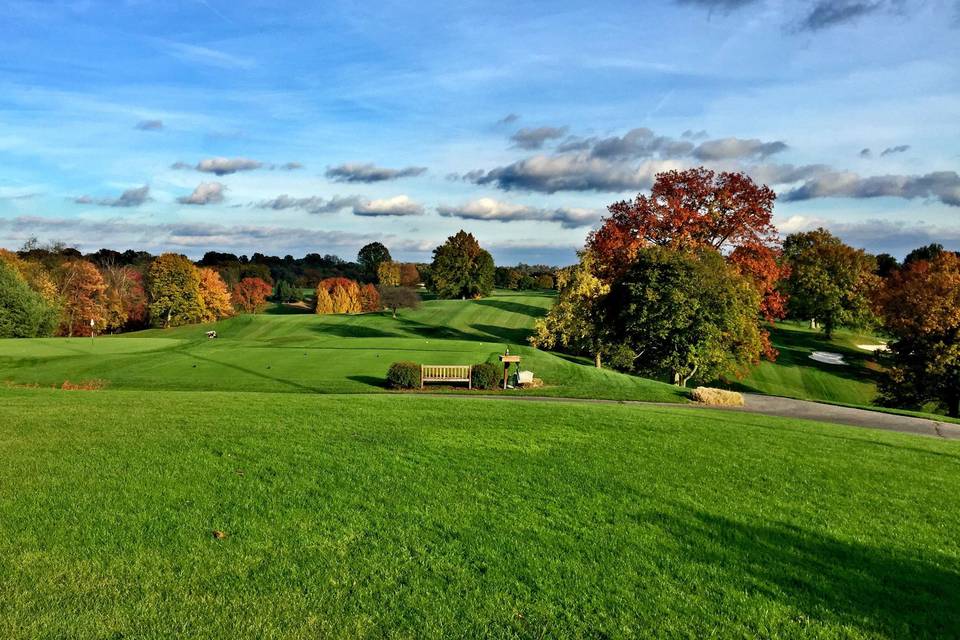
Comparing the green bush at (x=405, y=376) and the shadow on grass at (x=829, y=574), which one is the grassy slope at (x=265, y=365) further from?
the shadow on grass at (x=829, y=574)

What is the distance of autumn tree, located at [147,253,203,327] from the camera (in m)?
81.5

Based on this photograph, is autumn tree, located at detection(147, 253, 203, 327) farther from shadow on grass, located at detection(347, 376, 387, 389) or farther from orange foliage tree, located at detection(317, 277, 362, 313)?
shadow on grass, located at detection(347, 376, 387, 389)

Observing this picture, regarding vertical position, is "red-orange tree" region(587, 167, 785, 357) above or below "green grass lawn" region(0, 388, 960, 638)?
above

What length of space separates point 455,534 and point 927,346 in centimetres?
3961

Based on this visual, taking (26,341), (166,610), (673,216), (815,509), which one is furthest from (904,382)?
(26,341)

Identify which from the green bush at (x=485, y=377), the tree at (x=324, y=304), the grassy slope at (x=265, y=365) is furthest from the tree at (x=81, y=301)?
the green bush at (x=485, y=377)

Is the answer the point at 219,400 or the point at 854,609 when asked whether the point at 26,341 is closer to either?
the point at 219,400

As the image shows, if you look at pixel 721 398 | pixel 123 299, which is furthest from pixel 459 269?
pixel 721 398

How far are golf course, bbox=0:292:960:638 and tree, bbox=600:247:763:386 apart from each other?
16.6 m

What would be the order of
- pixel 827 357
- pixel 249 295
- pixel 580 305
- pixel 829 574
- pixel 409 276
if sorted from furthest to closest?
pixel 409 276, pixel 249 295, pixel 827 357, pixel 580 305, pixel 829 574

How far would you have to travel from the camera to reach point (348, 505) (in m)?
8.88

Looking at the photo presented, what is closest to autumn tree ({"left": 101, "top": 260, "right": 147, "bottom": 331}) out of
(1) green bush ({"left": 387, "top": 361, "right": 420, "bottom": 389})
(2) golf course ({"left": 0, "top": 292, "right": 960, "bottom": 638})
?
(1) green bush ({"left": 387, "top": 361, "right": 420, "bottom": 389})

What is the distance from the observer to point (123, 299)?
8581 centimetres

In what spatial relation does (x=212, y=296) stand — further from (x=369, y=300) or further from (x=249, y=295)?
(x=369, y=300)
